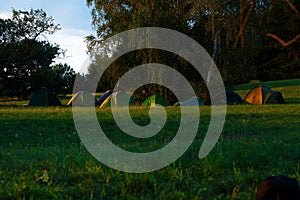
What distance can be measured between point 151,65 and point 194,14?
3638mm

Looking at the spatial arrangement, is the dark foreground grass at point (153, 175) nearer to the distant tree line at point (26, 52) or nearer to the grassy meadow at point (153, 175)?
the grassy meadow at point (153, 175)

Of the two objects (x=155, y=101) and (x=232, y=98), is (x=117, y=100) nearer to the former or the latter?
(x=155, y=101)

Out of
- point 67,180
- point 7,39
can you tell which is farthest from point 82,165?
point 7,39

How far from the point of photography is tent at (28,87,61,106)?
72.6 feet

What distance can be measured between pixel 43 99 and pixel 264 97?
12399mm

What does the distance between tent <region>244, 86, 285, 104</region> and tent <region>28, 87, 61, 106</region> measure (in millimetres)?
11123

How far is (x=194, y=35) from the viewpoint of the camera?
872 inches

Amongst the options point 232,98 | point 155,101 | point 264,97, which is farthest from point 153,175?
point 232,98

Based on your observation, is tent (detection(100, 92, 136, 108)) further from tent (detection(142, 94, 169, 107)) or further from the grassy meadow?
the grassy meadow

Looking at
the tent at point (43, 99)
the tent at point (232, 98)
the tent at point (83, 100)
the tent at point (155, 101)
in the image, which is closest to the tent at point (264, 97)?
the tent at point (232, 98)

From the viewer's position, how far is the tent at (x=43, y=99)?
72.6 feet

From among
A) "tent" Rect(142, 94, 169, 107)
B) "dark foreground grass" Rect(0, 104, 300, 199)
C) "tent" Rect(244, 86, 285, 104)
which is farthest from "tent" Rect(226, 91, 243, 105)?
"dark foreground grass" Rect(0, 104, 300, 199)

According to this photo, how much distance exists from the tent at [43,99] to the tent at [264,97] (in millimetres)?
11123

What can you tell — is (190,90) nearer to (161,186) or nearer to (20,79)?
(20,79)
